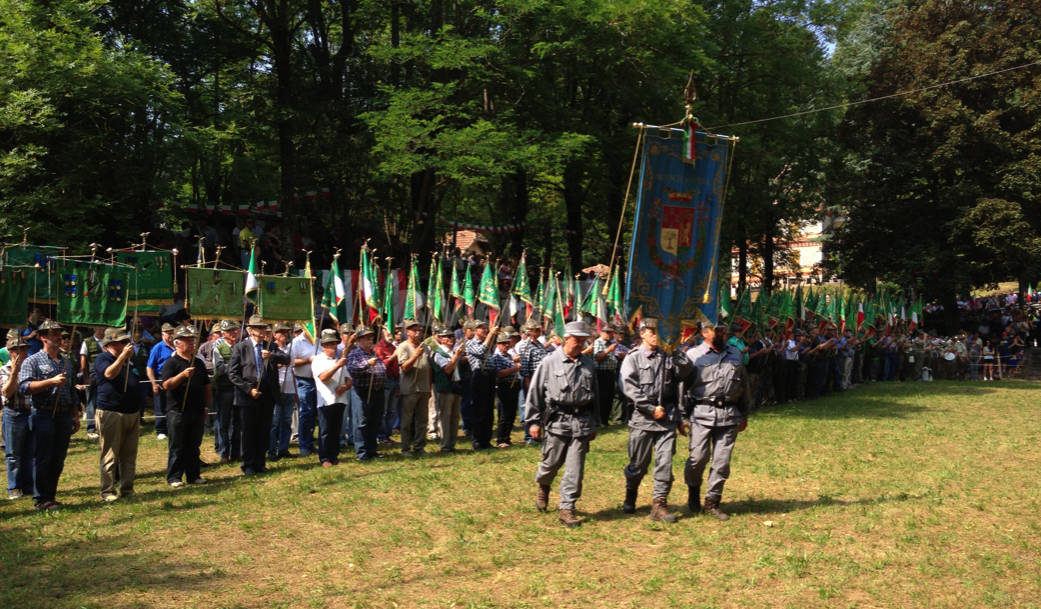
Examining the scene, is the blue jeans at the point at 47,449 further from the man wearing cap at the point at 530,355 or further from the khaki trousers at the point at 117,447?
the man wearing cap at the point at 530,355

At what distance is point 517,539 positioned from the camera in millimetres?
9242

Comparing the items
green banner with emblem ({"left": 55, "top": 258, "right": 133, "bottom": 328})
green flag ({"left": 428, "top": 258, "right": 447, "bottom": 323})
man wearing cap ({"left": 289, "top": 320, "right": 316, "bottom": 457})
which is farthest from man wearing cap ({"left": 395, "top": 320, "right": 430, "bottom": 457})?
green banner with emblem ({"left": 55, "top": 258, "right": 133, "bottom": 328})

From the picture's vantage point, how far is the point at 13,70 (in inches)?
824

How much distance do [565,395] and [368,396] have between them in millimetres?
4406

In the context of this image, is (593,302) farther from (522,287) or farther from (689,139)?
(689,139)

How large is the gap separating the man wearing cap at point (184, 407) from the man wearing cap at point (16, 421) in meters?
1.57

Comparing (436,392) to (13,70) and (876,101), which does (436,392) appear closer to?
(13,70)

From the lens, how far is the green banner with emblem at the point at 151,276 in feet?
49.2

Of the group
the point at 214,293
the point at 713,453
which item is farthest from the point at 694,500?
the point at 214,293

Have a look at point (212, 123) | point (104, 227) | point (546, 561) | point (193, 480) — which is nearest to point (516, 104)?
point (212, 123)

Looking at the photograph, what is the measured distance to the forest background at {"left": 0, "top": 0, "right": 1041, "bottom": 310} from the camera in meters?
22.6

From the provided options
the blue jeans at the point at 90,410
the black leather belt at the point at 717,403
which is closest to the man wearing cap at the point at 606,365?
the black leather belt at the point at 717,403

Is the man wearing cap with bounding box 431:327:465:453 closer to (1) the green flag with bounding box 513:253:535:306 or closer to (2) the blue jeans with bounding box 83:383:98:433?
(1) the green flag with bounding box 513:253:535:306

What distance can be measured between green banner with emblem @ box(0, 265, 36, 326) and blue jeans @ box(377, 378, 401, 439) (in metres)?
5.03
